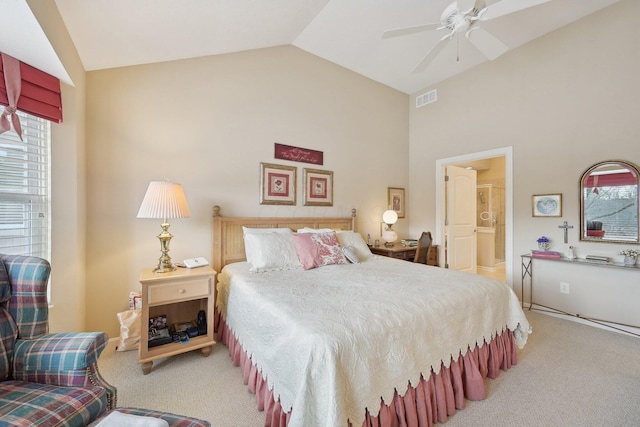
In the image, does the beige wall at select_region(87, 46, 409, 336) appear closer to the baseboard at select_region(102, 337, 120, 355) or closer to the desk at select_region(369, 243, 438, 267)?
the baseboard at select_region(102, 337, 120, 355)

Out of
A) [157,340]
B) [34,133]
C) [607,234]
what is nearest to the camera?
[34,133]

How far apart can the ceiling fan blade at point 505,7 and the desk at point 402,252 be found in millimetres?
2729

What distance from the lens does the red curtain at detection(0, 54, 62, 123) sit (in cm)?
172

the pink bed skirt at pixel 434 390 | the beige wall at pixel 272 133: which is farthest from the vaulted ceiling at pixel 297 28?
the pink bed skirt at pixel 434 390

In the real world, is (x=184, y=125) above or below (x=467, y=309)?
above

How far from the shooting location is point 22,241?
1805 mm

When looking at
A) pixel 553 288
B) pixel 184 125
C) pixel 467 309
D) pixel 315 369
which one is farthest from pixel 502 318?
pixel 184 125

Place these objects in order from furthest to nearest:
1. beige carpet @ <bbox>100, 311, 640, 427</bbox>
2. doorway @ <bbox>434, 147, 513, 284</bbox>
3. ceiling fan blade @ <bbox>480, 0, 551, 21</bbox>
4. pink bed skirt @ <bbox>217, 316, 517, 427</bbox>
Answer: doorway @ <bbox>434, 147, 513, 284</bbox>
ceiling fan blade @ <bbox>480, 0, 551, 21</bbox>
beige carpet @ <bbox>100, 311, 640, 427</bbox>
pink bed skirt @ <bbox>217, 316, 517, 427</bbox>

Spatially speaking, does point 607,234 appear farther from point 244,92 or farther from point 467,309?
point 244,92

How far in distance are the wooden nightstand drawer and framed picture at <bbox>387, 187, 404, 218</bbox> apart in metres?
3.18

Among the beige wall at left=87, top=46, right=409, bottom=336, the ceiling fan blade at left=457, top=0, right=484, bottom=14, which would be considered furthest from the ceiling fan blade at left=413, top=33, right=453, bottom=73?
the beige wall at left=87, top=46, right=409, bottom=336

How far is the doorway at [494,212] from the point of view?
3.61 m

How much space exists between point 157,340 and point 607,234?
4.58 meters

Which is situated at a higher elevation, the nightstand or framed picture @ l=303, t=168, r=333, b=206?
framed picture @ l=303, t=168, r=333, b=206
